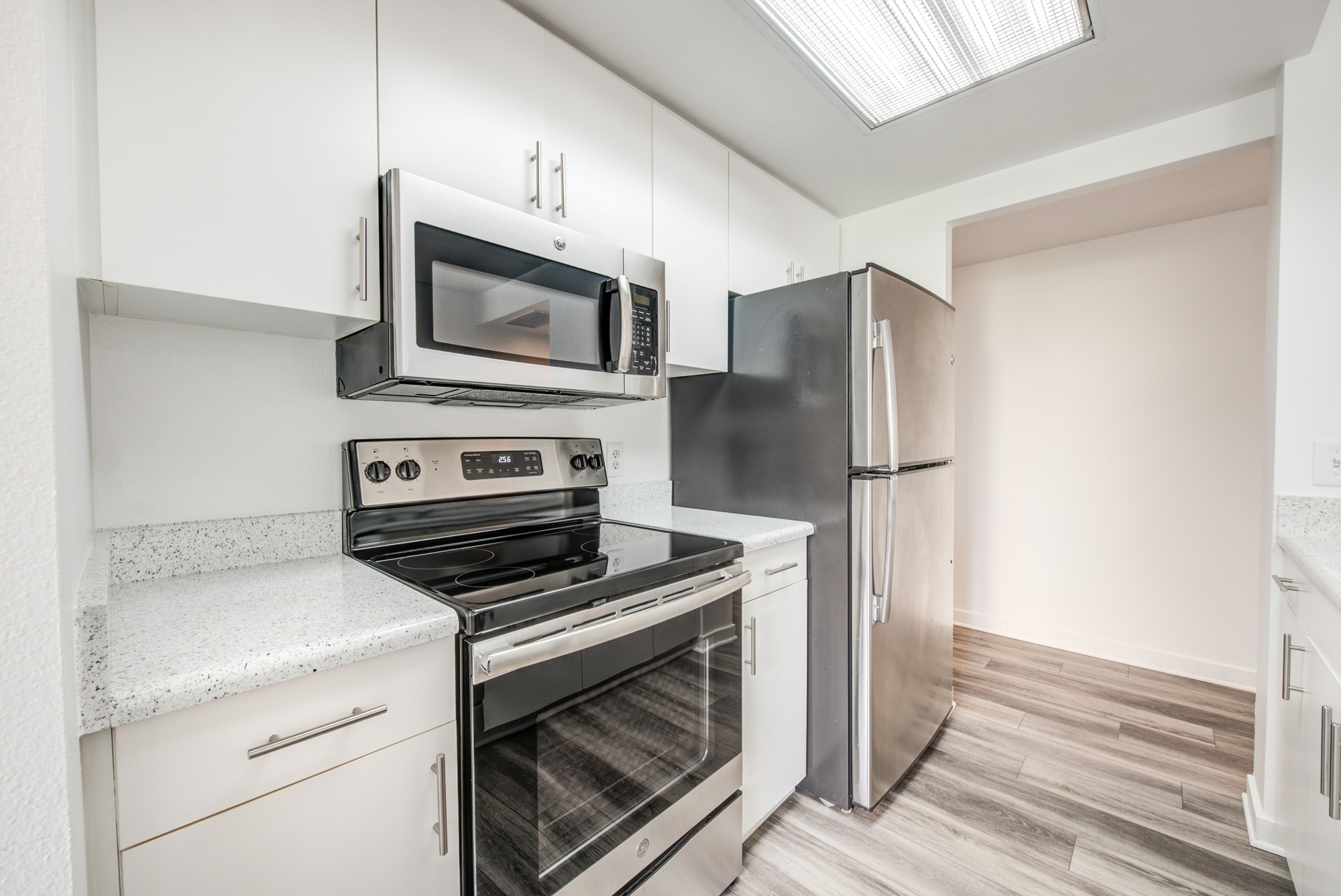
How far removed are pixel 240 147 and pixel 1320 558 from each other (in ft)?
7.81

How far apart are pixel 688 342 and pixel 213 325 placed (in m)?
1.24

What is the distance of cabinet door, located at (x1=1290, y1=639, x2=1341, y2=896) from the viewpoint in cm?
105

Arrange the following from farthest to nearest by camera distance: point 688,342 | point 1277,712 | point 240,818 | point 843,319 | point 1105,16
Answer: point 688,342
point 843,319
point 1277,712
point 1105,16
point 240,818

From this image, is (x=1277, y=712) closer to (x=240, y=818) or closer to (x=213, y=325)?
(x=240, y=818)

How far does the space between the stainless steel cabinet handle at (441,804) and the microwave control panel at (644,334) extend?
982 millimetres

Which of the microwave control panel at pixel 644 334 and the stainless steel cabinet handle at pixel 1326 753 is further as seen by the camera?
the microwave control panel at pixel 644 334

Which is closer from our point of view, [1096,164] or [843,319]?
[843,319]

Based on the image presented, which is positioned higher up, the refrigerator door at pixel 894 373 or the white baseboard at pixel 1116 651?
the refrigerator door at pixel 894 373

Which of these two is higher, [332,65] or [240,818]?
[332,65]

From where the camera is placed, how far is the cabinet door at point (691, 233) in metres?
1.76

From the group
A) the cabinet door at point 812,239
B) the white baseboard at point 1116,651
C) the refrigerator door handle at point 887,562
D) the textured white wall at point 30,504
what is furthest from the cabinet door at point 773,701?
the white baseboard at point 1116,651

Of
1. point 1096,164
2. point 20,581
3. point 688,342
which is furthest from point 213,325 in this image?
point 1096,164

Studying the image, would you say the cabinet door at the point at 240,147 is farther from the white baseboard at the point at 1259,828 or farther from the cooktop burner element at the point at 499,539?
the white baseboard at the point at 1259,828

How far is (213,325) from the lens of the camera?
47.7 inches
